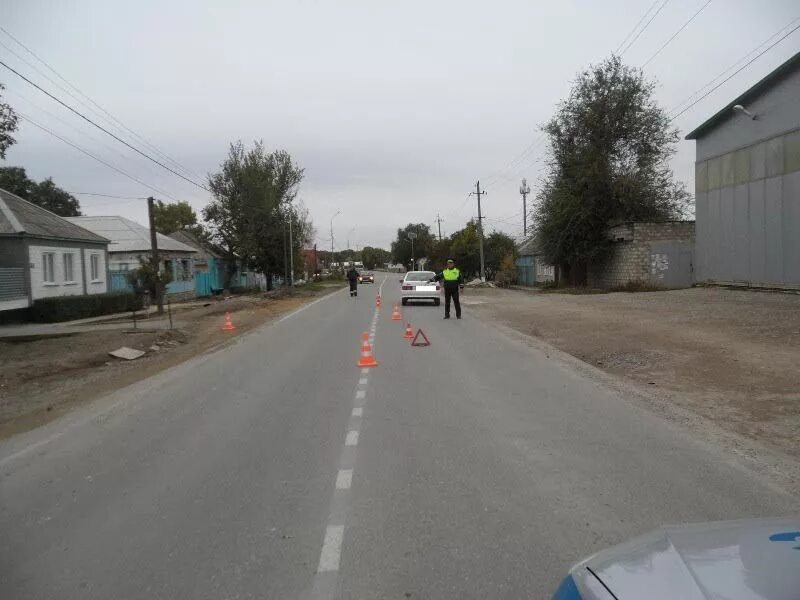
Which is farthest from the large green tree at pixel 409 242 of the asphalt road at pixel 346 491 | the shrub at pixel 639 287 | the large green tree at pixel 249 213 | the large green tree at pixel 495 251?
the asphalt road at pixel 346 491

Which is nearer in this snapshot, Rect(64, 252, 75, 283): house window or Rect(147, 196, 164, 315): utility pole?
Rect(147, 196, 164, 315): utility pole

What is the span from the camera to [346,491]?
5.41 m

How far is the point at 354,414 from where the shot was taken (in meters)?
8.30

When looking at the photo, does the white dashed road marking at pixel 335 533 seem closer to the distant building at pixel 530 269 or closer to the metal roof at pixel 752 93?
the metal roof at pixel 752 93

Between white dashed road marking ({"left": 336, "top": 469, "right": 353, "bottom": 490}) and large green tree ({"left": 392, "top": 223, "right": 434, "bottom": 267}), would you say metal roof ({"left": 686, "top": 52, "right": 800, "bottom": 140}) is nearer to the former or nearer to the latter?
white dashed road marking ({"left": 336, "top": 469, "right": 353, "bottom": 490})

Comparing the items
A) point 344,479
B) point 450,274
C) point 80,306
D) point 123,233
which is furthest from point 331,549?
point 123,233

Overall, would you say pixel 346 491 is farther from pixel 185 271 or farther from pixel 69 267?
pixel 185 271

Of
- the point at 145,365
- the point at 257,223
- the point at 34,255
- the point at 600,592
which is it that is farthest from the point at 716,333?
the point at 257,223

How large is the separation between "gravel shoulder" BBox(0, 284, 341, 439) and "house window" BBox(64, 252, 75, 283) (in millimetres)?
9350

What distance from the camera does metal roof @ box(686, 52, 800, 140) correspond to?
25172 mm

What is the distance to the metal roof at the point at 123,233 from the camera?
43.8 meters

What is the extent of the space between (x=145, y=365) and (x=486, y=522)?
38.0 ft

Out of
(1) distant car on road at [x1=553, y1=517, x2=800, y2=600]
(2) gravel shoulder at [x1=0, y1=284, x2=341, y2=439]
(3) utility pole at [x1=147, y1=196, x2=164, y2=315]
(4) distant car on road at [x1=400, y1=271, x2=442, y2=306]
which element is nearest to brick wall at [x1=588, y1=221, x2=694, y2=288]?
(4) distant car on road at [x1=400, y1=271, x2=442, y2=306]

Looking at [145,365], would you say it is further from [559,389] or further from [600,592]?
[600,592]
